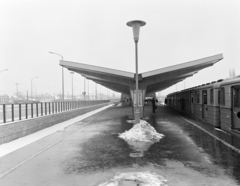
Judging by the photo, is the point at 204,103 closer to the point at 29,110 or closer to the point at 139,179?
the point at 29,110

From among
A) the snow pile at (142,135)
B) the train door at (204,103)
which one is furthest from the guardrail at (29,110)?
the train door at (204,103)

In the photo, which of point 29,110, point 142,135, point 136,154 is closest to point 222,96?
point 142,135

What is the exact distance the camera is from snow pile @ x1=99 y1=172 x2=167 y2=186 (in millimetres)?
4759

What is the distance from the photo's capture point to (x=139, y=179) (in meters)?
5.00

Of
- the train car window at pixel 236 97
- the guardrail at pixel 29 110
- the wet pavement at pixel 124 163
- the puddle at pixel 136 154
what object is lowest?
the wet pavement at pixel 124 163

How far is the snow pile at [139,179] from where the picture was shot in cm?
476

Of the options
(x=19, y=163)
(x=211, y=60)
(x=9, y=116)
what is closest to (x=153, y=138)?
(x=19, y=163)

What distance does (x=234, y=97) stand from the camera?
33.3 feet

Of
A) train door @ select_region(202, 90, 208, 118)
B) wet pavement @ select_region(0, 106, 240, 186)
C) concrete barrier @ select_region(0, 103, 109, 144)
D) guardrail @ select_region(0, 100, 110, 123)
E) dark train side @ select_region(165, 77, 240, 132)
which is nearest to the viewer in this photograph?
wet pavement @ select_region(0, 106, 240, 186)

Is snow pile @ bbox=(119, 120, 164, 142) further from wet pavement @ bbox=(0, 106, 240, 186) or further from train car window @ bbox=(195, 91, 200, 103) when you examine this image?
train car window @ bbox=(195, 91, 200, 103)

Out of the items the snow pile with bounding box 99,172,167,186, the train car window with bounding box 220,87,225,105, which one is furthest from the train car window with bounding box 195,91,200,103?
the snow pile with bounding box 99,172,167,186

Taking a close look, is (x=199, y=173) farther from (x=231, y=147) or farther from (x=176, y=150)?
(x=231, y=147)

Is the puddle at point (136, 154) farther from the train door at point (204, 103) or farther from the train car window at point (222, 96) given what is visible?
the train door at point (204, 103)

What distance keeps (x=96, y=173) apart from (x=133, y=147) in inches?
118
